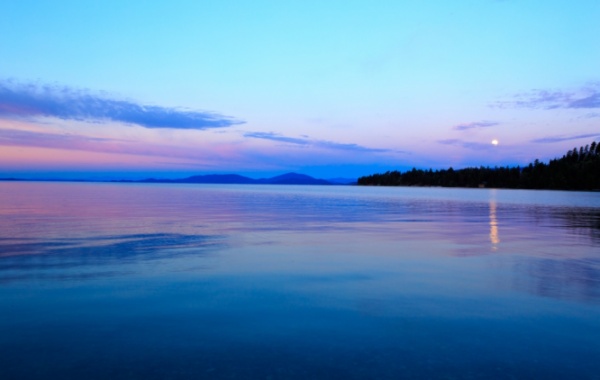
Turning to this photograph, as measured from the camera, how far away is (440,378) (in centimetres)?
678

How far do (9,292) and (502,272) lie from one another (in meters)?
14.3

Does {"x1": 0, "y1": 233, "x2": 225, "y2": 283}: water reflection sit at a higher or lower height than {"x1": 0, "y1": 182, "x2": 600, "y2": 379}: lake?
higher

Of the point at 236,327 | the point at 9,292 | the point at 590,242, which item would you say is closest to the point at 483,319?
the point at 236,327

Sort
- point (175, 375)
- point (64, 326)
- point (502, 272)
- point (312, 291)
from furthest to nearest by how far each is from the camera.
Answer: point (502, 272) → point (312, 291) → point (64, 326) → point (175, 375)

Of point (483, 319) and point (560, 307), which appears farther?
point (560, 307)

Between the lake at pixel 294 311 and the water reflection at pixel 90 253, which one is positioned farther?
the water reflection at pixel 90 253

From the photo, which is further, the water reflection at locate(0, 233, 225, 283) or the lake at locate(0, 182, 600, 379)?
the water reflection at locate(0, 233, 225, 283)

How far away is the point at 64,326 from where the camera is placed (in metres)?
8.94

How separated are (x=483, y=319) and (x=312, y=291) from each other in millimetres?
4283

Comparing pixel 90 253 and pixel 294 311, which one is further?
pixel 90 253

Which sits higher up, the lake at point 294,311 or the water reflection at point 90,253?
the water reflection at point 90,253

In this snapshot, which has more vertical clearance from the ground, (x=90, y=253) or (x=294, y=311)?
(x=90, y=253)

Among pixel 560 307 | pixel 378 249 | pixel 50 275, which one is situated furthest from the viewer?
pixel 378 249

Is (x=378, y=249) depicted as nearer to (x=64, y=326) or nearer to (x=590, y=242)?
(x=590, y=242)
